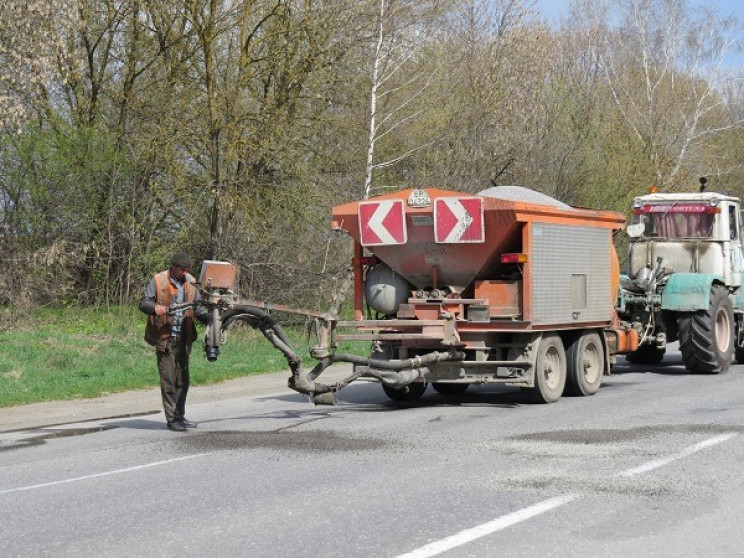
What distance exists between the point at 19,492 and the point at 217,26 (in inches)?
643

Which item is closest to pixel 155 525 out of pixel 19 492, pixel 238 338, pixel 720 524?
pixel 19 492

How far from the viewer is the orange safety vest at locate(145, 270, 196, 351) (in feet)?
42.2

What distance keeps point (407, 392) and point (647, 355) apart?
22.2 ft

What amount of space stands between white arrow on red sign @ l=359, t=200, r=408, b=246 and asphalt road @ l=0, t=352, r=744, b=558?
2067 millimetres

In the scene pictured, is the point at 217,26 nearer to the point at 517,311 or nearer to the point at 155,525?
the point at 517,311

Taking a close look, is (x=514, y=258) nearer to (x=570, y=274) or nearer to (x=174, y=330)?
(x=570, y=274)

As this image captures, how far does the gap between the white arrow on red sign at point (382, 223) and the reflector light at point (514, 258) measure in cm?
120

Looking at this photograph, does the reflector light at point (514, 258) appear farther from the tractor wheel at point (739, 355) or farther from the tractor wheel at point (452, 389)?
the tractor wheel at point (739, 355)

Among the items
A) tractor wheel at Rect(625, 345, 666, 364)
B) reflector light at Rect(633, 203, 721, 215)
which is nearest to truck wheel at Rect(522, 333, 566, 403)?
tractor wheel at Rect(625, 345, 666, 364)

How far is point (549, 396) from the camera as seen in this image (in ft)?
49.3

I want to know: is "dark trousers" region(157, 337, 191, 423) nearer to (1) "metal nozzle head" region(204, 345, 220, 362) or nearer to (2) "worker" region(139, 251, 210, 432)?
(2) "worker" region(139, 251, 210, 432)

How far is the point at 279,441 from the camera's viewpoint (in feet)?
38.9

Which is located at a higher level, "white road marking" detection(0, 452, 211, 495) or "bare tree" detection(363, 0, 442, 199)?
"bare tree" detection(363, 0, 442, 199)

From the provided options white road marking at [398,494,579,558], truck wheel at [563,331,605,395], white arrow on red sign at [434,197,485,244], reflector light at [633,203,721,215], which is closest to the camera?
white road marking at [398,494,579,558]
